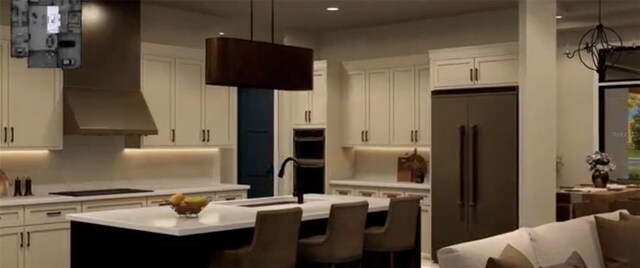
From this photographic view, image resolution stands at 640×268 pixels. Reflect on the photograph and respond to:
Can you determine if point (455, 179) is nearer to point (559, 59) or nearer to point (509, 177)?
point (509, 177)

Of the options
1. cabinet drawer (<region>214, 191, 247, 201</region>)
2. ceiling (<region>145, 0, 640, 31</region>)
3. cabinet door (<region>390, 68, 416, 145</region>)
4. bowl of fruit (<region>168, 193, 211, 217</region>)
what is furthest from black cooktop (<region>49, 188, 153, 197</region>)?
cabinet door (<region>390, 68, 416, 145</region>)

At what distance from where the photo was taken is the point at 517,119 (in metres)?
7.23

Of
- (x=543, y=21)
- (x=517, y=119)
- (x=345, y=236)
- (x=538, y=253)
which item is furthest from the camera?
(x=517, y=119)

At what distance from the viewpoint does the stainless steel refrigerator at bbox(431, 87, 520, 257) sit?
23.9ft

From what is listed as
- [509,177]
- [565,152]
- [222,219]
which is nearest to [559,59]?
[565,152]

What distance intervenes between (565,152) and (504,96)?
1.26 metres

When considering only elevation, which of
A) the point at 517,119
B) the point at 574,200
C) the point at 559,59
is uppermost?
the point at 559,59

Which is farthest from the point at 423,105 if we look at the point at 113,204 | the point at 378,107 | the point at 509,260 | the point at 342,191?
the point at 509,260

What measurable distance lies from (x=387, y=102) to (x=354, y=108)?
53cm

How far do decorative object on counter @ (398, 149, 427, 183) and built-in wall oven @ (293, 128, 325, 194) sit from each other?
3.24 ft

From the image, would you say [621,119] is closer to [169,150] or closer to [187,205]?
[169,150]

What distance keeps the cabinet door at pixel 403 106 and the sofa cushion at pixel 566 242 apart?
3425 mm

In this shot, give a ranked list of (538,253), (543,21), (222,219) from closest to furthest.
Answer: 1. (538,253)
2. (222,219)
3. (543,21)

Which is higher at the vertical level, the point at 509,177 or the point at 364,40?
the point at 364,40
